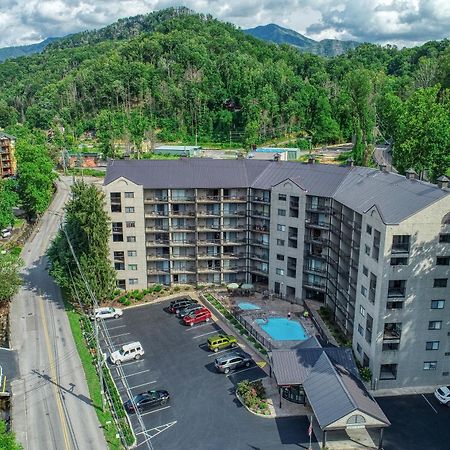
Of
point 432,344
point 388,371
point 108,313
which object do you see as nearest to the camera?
point 432,344

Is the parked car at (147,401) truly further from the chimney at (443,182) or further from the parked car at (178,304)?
the chimney at (443,182)

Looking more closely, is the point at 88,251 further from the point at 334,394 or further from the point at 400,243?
the point at 400,243

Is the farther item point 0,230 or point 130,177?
point 0,230

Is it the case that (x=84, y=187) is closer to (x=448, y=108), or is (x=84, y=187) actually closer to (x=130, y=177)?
(x=130, y=177)

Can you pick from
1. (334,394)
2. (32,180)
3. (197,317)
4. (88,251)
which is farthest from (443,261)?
(32,180)

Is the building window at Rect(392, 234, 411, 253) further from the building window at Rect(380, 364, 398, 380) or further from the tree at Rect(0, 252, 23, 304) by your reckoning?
the tree at Rect(0, 252, 23, 304)

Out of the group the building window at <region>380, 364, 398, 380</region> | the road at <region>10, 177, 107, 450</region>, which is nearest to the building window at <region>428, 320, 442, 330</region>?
the building window at <region>380, 364, 398, 380</region>

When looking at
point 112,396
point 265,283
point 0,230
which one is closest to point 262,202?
point 265,283
